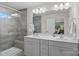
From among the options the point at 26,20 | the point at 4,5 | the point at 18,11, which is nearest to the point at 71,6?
the point at 26,20

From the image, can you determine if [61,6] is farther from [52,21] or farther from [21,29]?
[21,29]

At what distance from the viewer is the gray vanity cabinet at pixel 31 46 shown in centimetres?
190

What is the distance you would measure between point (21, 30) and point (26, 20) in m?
0.31

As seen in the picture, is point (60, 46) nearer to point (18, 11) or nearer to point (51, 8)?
point (51, 8)

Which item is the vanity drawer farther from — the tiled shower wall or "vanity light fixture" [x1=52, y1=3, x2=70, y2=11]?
"vanity light fixture" [x1=52, y1=3, x2=70, y2=11]

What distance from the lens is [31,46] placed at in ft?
6.39

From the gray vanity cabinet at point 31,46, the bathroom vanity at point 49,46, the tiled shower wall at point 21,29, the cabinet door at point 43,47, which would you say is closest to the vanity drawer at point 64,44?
the bathroom vanity at point 49,46

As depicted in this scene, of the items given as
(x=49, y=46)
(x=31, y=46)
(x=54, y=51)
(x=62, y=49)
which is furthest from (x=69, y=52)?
(x=31, y=46)

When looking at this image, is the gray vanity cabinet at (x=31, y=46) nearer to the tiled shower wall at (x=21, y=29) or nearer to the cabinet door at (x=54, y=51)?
the tiled shower wall at (x=21, y=29)

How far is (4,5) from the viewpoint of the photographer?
5.80 ft

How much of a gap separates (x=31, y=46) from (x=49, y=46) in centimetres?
50

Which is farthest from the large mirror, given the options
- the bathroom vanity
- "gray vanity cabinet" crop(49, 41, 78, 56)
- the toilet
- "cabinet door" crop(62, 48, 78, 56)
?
the toilet

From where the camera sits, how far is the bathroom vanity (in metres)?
1.62

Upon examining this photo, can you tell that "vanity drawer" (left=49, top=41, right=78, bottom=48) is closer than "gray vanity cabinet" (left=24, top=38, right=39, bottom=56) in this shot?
Yes
